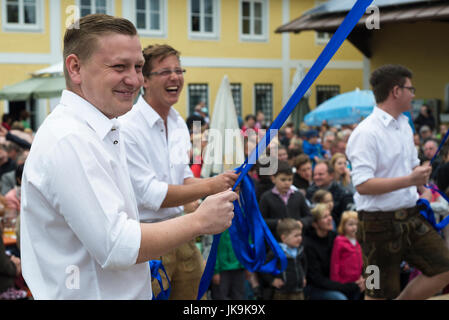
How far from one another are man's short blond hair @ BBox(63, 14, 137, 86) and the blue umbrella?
→ 1078 cm

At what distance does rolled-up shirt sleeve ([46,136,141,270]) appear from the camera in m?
1.89

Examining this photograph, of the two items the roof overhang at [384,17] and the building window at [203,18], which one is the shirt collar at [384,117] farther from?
Answer: the building window at [203,18]

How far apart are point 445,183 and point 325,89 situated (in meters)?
20.4

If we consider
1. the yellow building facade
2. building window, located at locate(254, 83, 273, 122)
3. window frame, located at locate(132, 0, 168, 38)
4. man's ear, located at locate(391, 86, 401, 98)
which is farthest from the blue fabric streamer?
building window, located at locate(254, 83, 273, 122)

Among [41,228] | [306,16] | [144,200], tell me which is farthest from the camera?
[306,16]

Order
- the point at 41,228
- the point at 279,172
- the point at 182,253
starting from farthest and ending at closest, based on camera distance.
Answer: the point at 279,172 < the point at 182,253 < the point at 41,228

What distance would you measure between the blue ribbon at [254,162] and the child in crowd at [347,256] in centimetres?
253

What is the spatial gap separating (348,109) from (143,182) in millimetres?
10270

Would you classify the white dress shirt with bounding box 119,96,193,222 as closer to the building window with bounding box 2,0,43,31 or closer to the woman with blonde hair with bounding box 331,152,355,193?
the woman with blonde hair with bounding box 331,152,355,193

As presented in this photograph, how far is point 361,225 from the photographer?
4320 millimetres

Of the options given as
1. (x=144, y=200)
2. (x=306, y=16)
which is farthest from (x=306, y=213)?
(x=306, y=16)

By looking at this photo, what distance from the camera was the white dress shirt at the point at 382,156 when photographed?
4167 mm

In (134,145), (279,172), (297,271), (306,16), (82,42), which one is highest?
(306,16)
